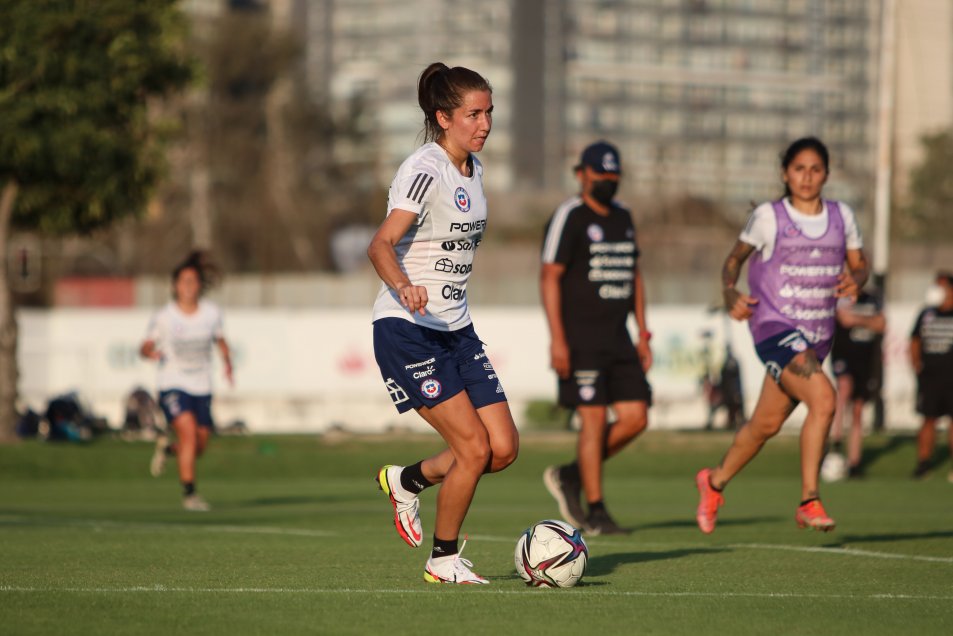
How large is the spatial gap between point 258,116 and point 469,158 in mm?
64252

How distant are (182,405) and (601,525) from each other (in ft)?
15.5

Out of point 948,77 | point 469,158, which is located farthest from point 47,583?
point 948,77

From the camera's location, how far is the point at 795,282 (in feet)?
30.3

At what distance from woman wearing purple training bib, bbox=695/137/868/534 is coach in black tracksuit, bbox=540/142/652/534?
1.61m

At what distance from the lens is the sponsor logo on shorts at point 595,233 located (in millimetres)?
10945

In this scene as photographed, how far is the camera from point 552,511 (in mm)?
13438

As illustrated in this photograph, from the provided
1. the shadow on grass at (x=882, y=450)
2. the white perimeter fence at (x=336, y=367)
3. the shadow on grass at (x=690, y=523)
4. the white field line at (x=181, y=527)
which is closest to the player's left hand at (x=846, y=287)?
the shadow on grass at (x=690, y=523)

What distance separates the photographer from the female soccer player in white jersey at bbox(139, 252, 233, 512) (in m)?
13.9

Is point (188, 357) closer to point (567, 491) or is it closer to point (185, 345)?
point (185, 345)

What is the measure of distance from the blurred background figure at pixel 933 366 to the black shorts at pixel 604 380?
8552 millimetres

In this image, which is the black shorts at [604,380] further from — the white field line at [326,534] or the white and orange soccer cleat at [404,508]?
the white and orange soccer cleat at [404,508]

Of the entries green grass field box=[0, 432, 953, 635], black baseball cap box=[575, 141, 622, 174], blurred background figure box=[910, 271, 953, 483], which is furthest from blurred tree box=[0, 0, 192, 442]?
black baseball cap box=[575, 141, 622, 174]

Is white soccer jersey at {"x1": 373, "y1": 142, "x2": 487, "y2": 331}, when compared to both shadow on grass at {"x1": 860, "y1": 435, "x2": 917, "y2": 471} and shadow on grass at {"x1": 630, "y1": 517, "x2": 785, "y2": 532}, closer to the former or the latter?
shadow on grass at {"x1": 630, "y1": 517, "x2": 785, "y2": 532}

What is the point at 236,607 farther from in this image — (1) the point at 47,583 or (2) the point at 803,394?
(2) the point at 803,394
